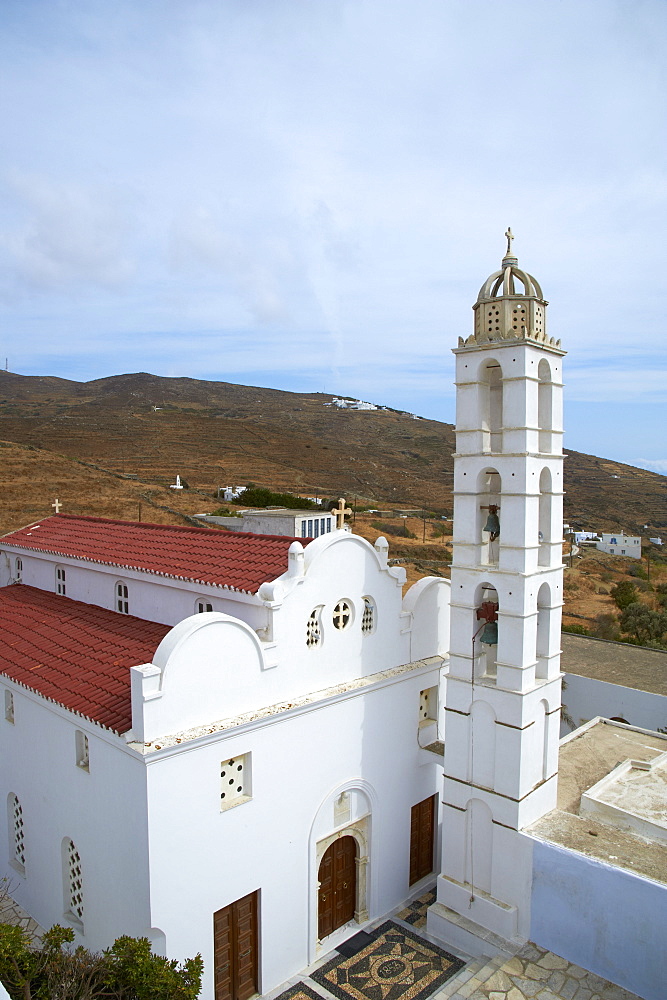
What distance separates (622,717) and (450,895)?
28.6ft

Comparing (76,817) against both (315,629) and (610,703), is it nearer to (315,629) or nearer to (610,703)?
(315,629)

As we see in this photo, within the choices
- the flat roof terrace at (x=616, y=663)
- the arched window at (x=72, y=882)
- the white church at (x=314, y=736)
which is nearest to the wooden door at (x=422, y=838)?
the white church at (x=314, y=736)

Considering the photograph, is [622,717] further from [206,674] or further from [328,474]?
[328,474]

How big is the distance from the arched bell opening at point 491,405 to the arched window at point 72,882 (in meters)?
8.95

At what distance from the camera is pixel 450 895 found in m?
10.8

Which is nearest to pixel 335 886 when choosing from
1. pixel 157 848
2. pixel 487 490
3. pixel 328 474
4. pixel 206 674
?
pixel 157 848

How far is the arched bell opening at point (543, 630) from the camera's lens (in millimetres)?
10523

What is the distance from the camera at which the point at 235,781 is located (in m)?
9.07

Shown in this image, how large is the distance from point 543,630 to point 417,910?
19.3ft

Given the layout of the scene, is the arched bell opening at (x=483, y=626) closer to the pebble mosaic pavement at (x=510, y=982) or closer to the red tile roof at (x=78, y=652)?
the pebble mosaic pavement at (x=510, y=982)

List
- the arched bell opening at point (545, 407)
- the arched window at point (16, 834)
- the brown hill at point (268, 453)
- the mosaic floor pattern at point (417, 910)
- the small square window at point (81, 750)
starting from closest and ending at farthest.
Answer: the small square window at point (81, 750) → the arched bell opening at point (545, 407) → the arched window at point (16, 834) → the mosaic floor pattern at point (417, 910) → the brown hill at point (268, 453)

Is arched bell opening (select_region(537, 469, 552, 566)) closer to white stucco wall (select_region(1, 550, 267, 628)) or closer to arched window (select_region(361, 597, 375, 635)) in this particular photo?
arched window (select_region(361, 597, 375, 635))

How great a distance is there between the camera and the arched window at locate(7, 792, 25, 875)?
11.0m

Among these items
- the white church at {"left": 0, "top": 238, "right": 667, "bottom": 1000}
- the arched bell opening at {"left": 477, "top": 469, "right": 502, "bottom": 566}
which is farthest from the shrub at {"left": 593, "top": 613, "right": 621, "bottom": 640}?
the arched bell opening at {"left": 477, "top": 469, "right": 502, "bottom": 566}
